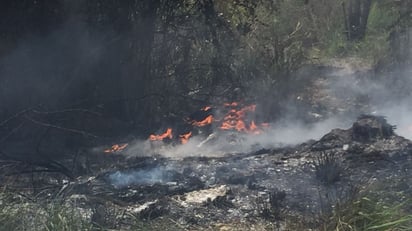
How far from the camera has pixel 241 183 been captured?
666 cm

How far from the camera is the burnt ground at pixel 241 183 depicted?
5.54 meters

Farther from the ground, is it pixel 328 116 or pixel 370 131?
pixel 328 116

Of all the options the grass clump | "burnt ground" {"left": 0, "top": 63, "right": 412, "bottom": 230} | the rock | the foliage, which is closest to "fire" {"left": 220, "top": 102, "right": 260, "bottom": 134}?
"burnt ground" {"left": 0, "top": 63, "right": 412, "bottom": 230}

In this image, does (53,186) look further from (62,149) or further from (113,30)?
(113,30)

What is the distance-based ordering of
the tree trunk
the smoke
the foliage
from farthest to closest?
the tree trunk → the smoke → the foliage

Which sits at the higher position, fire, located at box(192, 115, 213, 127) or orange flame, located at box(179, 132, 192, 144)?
fire, located at box(192, 115, 213, 127)

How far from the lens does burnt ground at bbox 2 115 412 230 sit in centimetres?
554

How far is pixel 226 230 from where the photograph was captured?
5.45 m

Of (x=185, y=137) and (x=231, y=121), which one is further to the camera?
(x=231, y=121)

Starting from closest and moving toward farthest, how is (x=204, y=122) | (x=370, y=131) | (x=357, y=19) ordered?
(x=370, y=131) → (x=204, y=122) → (x=357, y=19)

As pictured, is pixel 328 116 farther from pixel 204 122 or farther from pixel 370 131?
pixel 370 131

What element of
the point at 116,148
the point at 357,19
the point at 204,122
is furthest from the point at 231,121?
the point at 357,19

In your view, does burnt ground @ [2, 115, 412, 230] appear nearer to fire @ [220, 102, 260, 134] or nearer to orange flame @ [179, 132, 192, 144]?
orange flame @ [179, 132, 192, 144]

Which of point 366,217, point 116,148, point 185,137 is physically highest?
point 185,137
